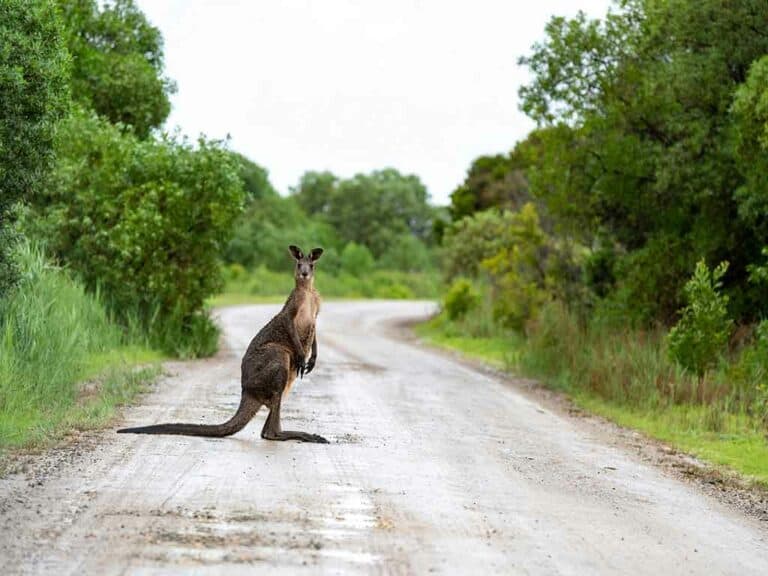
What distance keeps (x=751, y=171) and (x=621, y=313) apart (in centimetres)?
562

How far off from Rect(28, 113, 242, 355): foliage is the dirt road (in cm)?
1033

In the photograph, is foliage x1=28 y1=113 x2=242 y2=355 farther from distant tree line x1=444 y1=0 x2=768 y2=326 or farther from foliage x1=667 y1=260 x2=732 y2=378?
foliage x1=667 y1=260 x2=732 y2=378

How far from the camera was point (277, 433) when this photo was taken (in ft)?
41.4

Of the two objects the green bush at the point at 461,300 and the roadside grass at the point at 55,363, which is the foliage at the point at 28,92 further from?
the green bush at the point at 461,300

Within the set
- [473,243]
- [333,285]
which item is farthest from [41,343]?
[333,285]

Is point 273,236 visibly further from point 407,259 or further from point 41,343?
point 41,343

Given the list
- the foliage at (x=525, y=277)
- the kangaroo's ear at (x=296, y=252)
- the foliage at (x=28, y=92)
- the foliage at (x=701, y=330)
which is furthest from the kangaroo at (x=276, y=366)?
the foliage at (x=525, y=277)

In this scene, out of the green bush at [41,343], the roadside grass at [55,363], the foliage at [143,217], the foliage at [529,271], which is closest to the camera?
the roadside grass at [55,363]

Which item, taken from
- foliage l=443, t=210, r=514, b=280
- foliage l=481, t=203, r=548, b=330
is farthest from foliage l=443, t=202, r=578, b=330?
foliage l=443, t=210, r=514, b=280

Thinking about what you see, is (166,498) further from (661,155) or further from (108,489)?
(661,155)

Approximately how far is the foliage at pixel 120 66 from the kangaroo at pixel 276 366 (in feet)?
60.1

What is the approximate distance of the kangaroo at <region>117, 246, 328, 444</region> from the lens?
40.8 ft

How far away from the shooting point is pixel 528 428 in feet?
53.1

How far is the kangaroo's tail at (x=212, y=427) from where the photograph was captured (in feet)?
40.5
